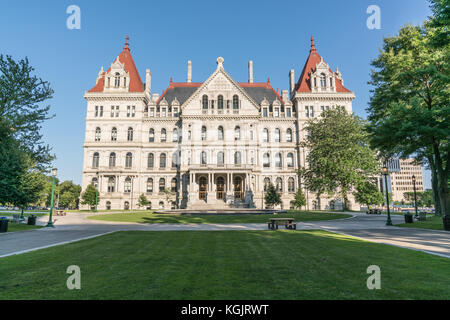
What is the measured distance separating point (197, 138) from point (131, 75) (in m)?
21.3

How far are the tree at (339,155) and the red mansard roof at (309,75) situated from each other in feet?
67.2

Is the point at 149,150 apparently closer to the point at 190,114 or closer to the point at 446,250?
the point at 190,114

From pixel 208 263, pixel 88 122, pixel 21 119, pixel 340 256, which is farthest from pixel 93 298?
pixel 88 122

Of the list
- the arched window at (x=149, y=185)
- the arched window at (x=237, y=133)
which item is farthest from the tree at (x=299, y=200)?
the arched window at (x=149, y=185)

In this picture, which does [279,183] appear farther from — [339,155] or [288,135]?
[339,155]

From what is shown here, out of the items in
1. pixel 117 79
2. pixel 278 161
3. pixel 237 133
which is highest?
pixel 117 79

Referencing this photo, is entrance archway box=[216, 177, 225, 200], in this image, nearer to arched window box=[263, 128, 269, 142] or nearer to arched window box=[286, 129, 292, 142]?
arched window box=[263, 128, 269, 142]

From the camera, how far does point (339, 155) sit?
103ft

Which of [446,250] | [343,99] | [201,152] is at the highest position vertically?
[343,99]

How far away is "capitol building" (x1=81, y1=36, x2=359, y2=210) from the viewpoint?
48.8 meters

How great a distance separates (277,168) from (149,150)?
86.3 ft

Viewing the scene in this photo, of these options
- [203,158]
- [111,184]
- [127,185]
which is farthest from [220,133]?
[111,184]

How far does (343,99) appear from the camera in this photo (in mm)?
51188
